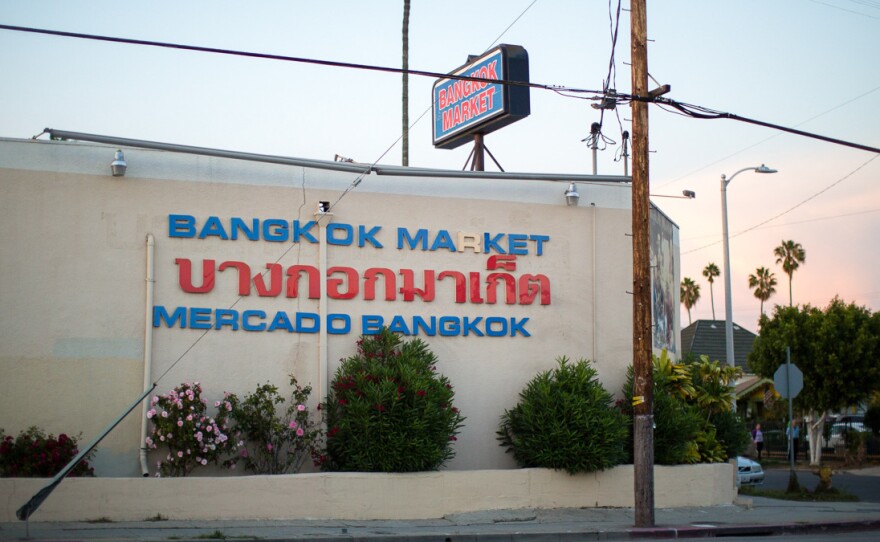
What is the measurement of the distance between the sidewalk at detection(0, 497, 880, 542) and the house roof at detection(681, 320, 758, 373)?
35846 mm

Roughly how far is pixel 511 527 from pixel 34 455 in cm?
744

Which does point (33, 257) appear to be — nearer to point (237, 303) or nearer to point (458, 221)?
point (237, 303)

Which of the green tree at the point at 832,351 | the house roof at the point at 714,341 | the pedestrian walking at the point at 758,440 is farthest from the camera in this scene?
the house roof at the point at 714,341

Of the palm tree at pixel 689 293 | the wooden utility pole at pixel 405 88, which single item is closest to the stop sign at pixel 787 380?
the wooden utility pole at pixel 405 88

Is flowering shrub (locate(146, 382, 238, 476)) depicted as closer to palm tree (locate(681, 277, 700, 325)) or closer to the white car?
the white car

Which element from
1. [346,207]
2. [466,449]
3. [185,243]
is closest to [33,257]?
[185,243]

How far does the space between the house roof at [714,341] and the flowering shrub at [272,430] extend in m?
40.1

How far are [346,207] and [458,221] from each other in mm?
2234

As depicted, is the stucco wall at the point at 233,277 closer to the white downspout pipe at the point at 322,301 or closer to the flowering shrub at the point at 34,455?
the white downspout pipe at the point at 322,301

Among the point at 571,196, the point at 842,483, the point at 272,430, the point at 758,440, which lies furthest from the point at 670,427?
the point at 758,440

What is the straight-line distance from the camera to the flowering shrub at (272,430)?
1645 centimetres

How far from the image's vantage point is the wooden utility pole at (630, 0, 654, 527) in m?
16.0

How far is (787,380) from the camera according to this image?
20906mm

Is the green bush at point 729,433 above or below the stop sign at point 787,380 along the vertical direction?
below
